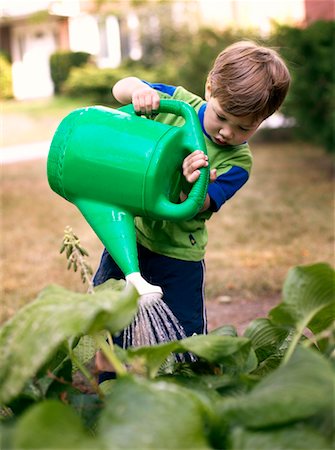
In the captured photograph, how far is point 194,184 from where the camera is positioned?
1.82 m

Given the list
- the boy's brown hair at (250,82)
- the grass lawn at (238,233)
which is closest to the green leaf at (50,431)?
the boy's brown hair at (250,82)

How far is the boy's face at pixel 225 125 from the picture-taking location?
1.97m

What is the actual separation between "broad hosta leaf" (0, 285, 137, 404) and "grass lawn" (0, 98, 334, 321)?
8.47 ft

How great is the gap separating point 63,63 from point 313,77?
1580cm

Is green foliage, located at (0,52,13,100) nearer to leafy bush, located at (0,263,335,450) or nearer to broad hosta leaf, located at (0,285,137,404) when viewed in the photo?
leafy bush, located at (0,263,335,450)

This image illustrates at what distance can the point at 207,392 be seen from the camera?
1.19m

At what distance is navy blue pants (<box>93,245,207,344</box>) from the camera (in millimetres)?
2242

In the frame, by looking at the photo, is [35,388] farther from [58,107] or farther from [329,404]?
[58,107]

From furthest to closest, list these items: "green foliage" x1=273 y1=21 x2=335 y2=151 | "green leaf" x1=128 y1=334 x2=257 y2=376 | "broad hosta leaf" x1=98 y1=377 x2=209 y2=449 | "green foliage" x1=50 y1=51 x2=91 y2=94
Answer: "green foliage" x1=50 y1=51 x2=91 y2=94 < "green foliage" x1=273 y1=21 x2=335 y2=151 < "green leaf" x1=128 y1=334 x2=257 y2=376 < "broad hosta leaf" x1=98 y1=377 x2=209 y2=449

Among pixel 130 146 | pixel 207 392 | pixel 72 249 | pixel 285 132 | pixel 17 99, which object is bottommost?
pixel 17 99

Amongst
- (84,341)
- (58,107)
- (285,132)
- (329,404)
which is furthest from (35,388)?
(58,107)

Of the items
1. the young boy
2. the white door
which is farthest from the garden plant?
the white door

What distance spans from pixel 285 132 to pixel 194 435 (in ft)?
37.0

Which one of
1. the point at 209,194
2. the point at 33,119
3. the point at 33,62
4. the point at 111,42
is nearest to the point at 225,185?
the point at 209,194
